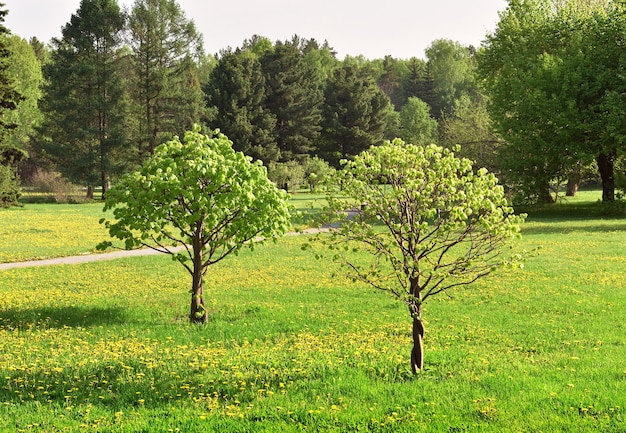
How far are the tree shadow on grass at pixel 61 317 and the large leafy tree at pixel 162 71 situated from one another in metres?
50.6

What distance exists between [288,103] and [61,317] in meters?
61.9

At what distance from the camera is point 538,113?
119 ft

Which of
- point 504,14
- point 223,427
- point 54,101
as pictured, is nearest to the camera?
point 223,427

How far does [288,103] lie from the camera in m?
71.9

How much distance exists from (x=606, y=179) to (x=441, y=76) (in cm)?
8366

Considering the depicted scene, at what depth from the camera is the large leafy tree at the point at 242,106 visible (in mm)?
64125

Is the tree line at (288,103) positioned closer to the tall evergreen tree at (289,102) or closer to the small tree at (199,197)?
the tall evergreen tree at (289,102)

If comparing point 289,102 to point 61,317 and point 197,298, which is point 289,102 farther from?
point 197,298

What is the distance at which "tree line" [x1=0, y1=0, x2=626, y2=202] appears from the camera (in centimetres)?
3594

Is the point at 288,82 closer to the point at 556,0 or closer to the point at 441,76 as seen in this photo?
the point at 556,0

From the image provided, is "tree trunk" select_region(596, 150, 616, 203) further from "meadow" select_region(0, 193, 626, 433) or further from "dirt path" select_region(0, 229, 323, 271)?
"dirt path" select_region(0, 229, 323, 271)

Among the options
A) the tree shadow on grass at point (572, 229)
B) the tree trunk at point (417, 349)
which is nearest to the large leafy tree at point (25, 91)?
the tree shadow on grass at point (572, 229)

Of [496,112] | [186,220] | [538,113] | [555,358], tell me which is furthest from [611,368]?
[496,112]

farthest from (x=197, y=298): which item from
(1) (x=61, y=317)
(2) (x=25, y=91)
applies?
(2) (x=25, y=91)
